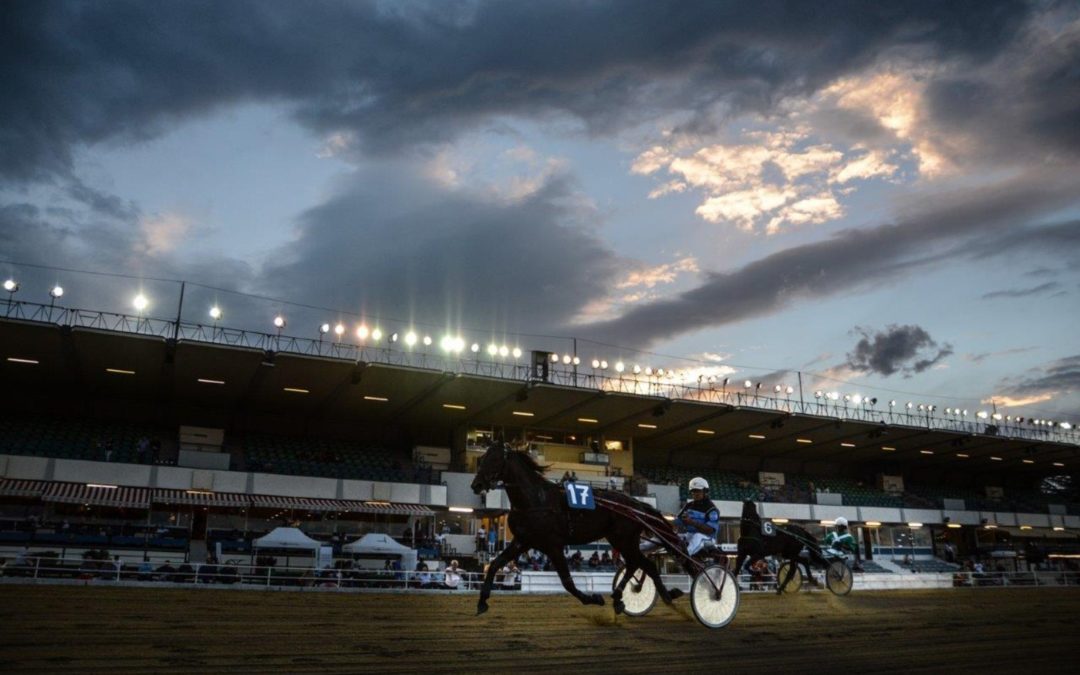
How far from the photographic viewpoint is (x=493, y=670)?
184 inches

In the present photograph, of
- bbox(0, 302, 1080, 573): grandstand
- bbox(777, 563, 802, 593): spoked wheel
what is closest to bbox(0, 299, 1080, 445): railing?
bbox(0, 302, 1080, 573): grandstand

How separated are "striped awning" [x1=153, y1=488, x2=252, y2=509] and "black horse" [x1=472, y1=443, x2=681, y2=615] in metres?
28.8

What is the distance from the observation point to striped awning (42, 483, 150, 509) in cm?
2992

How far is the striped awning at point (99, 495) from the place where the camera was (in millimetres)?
29922

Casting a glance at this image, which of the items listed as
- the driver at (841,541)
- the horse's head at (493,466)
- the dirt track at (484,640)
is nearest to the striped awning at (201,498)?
the dirt track at (484,640)

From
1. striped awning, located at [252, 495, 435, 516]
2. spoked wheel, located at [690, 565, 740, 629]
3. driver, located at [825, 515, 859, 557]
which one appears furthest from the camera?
striped awning, located at [252, 495, 435, 516]

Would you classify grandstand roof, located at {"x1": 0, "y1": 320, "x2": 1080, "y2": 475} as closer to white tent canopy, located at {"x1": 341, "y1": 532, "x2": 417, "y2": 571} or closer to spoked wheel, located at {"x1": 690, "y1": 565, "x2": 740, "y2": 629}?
white tent canopy, located at {"x1": 341, "y1": 532, "x2": 417, "y2": 571}

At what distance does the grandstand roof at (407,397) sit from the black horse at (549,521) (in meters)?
26.6

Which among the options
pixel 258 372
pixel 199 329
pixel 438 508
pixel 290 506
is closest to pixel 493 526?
pixel 438 508

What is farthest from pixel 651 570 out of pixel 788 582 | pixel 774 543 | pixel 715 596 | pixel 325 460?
pixel 325 460

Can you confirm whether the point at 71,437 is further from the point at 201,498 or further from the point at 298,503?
the point at 298,503

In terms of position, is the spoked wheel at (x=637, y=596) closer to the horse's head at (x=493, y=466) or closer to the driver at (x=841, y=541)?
the horse's head at (x=493, y=466)

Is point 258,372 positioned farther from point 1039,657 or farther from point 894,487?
point 894,487

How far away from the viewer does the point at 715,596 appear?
311 inches
